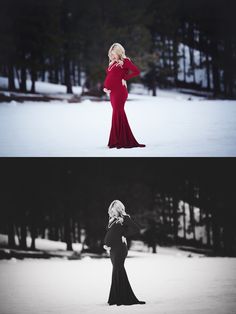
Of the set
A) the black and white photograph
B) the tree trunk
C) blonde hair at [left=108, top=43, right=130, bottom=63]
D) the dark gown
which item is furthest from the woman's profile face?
the tree trunk

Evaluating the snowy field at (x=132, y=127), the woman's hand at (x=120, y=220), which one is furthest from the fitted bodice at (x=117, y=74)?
Result: the woman's hand at (x=120, y=220)

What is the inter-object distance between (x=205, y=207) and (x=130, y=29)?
4645 millimetres

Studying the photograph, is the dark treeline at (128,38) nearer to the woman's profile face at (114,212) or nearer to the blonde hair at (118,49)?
the blonde hair at (118,49)

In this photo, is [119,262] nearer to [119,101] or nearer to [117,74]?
[119,101]

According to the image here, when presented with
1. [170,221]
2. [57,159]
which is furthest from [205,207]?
[57,159]

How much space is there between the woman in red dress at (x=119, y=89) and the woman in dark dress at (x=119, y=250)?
4.39ft

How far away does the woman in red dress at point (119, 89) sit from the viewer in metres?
9.20

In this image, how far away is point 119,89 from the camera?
946 centimetres

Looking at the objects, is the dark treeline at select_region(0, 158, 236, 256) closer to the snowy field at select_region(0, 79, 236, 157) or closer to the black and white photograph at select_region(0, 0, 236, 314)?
the black and white photograph at select_region(0, 0, 236, 314)

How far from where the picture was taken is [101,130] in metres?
11.4

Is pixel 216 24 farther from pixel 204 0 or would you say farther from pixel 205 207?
pixel 205 207

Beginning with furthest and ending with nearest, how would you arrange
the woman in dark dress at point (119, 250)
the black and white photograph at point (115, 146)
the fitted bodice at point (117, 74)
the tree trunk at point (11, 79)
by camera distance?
the tree trunk at point (11, 79), the black and white photograph at point (115, 146), the fitted bodice at point (117, 74), the woman in dark dress at point (119, 250)

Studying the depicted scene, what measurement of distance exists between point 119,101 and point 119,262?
8.15 ft

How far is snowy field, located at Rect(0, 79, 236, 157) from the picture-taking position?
389 inches
